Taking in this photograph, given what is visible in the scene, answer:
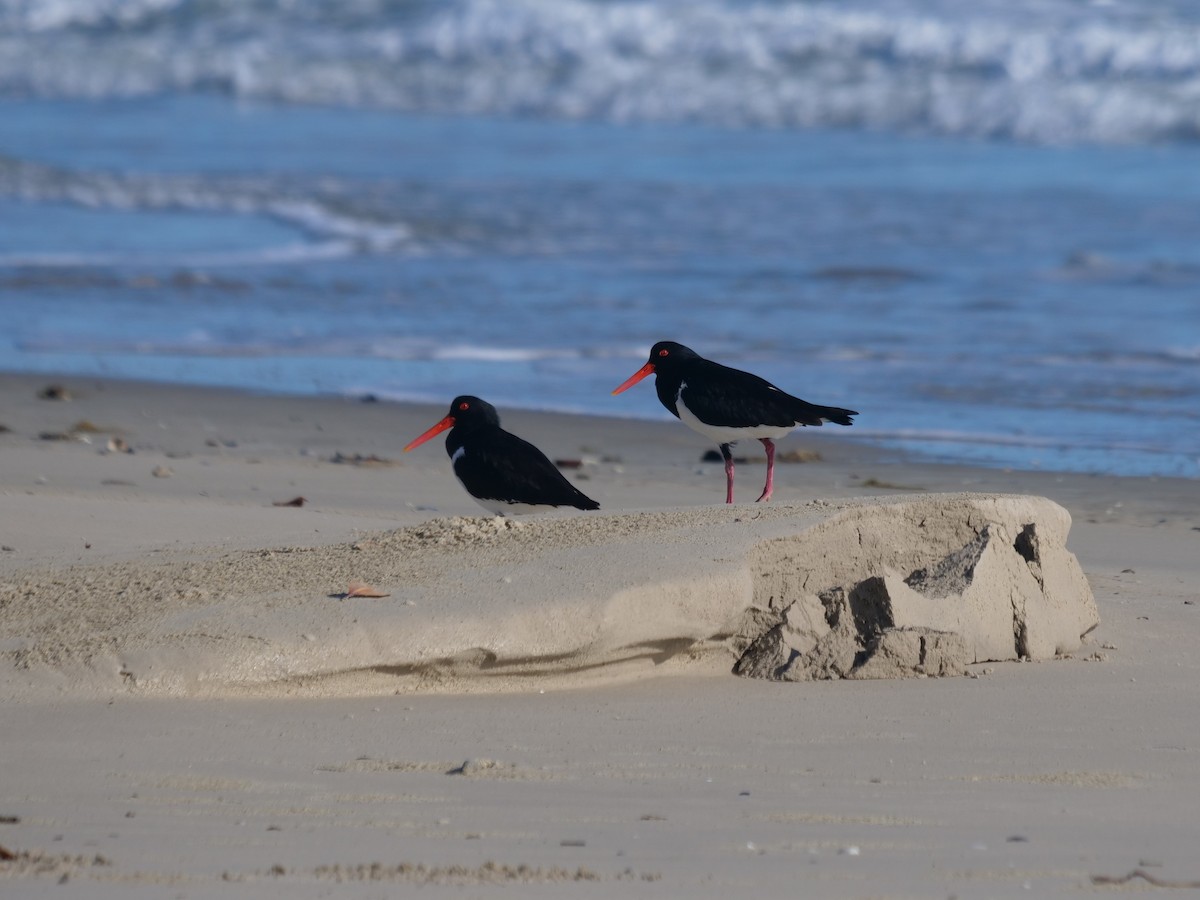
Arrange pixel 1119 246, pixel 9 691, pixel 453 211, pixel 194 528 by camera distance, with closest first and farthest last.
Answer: pixel 9 691, pixel 194 528, pixel 1119 246, pixel 453 211

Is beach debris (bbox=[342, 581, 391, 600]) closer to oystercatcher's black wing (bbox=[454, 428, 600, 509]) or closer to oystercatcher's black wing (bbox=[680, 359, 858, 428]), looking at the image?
oystercatcher's black wing (bbox=[454, 428, 600, 509])

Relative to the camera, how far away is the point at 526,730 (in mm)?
3910

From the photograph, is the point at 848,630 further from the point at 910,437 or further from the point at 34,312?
the point at 34,312

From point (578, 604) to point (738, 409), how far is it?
2687 millimetres

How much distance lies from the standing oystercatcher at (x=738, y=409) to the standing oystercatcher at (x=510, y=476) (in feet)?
2.90

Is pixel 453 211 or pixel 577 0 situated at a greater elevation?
pixel 577 0

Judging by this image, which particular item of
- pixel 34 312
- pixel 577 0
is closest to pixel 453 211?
pixel 34 312

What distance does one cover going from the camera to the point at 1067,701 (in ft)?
14.2

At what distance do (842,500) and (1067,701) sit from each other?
934 mm

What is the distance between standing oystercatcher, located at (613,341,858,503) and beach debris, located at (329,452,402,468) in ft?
5.01

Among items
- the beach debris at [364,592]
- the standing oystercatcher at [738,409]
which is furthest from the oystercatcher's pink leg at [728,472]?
the beach debris at [364,592]

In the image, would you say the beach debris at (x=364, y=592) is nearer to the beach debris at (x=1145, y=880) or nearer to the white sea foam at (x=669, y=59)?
the beach debris at (x=1145, y=880)

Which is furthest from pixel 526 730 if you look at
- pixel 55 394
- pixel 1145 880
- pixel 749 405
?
pixel 55 394

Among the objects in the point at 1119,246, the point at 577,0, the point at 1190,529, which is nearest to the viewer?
the point at 1190,529
